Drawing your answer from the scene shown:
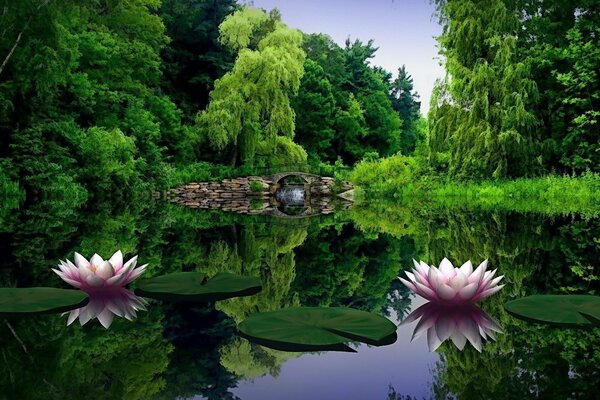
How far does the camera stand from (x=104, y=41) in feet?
57.0

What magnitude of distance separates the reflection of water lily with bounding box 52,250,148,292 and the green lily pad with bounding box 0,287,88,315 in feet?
0.22

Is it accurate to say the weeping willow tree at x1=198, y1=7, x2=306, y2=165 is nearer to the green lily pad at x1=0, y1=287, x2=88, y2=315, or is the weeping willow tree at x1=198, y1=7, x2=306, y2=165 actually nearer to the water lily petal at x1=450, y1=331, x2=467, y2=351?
the green lily pad at x1=0, y1=287, x2=88, y2=315

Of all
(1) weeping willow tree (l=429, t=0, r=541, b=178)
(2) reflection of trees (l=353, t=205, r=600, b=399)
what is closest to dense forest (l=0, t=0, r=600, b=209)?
(1) weeping willow tree (l=429, t=0, r=541, b=178)

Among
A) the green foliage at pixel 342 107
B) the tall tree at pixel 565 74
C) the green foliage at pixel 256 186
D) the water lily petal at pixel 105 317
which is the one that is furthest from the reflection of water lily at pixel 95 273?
the green foliage at pixel 342 107

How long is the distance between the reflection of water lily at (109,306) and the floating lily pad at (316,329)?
0.66m

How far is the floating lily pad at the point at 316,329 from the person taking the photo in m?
1.99

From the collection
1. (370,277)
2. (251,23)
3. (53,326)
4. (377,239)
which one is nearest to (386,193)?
(251,23)

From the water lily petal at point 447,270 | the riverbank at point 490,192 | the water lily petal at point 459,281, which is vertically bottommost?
the water lily petal at point 459,281

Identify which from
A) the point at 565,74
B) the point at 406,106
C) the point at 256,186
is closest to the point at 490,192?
the point at 565,74

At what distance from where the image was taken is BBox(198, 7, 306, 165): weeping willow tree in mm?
21078

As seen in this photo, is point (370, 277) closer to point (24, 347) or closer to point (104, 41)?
point (24, 347)

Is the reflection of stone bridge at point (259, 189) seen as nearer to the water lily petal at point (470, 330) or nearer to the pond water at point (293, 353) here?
the pond water at point (293, 353)

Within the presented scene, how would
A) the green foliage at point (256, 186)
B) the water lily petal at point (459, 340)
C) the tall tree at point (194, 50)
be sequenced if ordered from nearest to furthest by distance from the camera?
the water lily petal at point (459, 340)
the green foliage at point (256, 186)
the tall tree at point (194, 50)

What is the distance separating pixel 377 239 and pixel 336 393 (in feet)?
15.7
